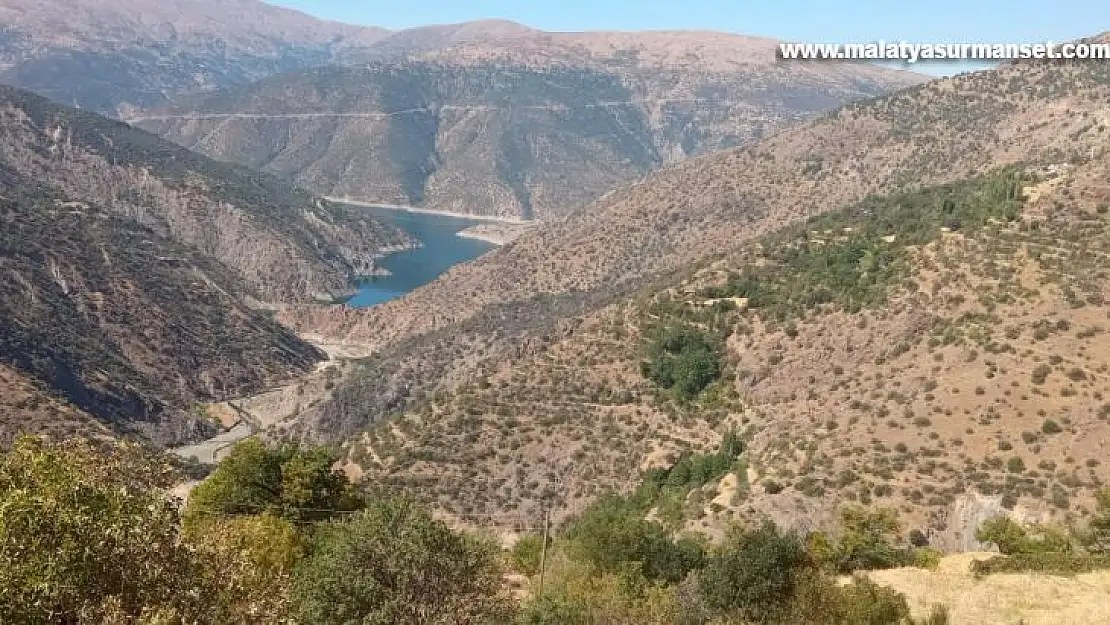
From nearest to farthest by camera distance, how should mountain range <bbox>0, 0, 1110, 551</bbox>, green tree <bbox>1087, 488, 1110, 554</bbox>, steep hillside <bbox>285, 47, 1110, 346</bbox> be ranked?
green tree <bbox>1087, 488, 1110, 554</bbox>
mountain range <bbox>0, 0, 1110, 551</bbox>
steep hillside <bbox>285, 47, 1110, 346</bbox>

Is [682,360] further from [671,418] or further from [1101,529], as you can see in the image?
[1101,529]

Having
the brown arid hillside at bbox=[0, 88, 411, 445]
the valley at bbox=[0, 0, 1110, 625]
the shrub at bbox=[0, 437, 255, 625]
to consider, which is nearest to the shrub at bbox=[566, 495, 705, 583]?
the valley at bbox=[0, 0, 1110, 625]

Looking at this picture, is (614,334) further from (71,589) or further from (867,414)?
(71,589)

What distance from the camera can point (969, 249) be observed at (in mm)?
58250

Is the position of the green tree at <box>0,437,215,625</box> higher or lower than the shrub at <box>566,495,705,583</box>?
higher

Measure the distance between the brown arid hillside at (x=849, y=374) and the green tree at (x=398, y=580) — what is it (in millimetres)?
18926

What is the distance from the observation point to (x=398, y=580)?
1989cm

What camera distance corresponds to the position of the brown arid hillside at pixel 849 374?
39.8 meters

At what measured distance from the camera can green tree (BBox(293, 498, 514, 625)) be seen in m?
19.0

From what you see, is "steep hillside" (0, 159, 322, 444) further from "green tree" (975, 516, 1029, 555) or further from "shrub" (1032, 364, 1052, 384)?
"green tree" (975, 516, 1029, 555)

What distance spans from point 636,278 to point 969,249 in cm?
5780

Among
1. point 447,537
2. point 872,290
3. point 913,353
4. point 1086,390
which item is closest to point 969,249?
point 872,290

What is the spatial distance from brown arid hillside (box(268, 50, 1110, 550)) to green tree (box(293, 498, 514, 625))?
18926mm

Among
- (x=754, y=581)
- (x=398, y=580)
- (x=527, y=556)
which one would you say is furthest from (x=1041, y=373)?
(x=398, y=580)
